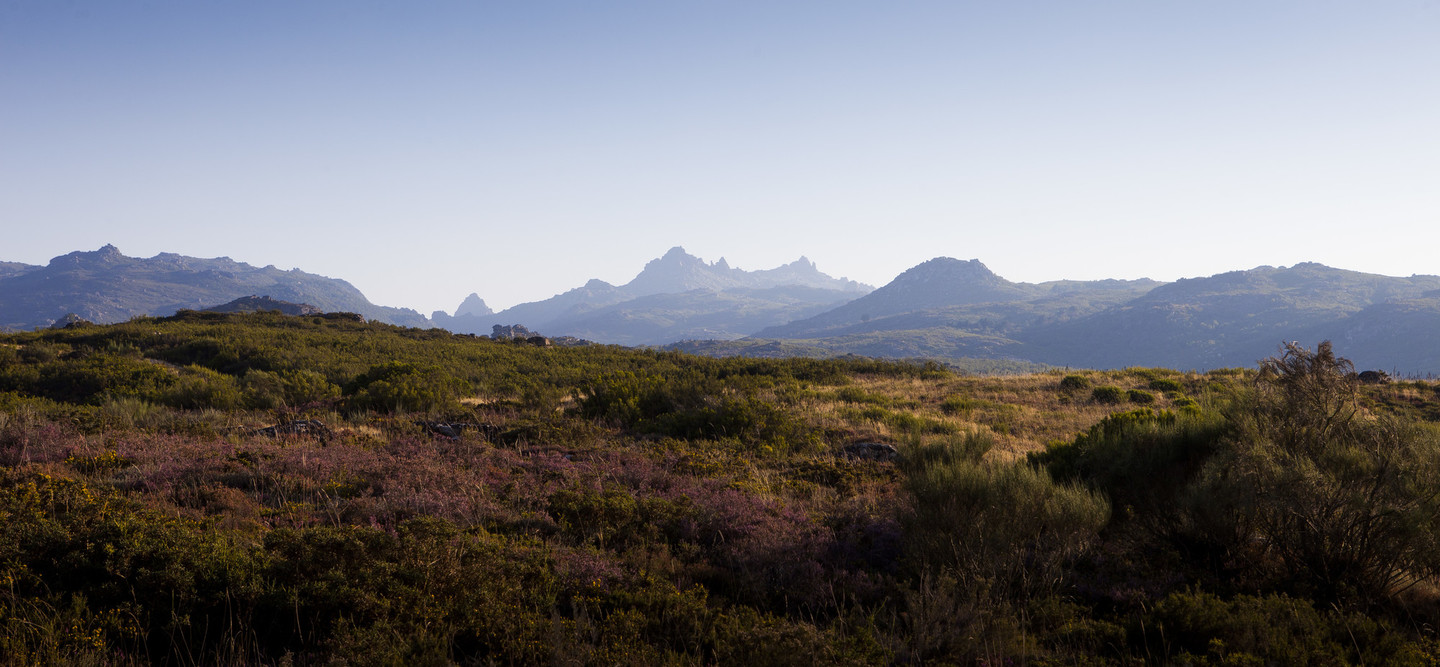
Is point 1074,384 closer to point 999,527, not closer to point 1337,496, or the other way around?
point 1337,496

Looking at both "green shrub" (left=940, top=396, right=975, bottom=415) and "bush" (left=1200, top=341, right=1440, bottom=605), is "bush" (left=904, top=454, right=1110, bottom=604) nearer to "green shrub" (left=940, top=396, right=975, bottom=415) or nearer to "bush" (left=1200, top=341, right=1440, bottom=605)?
"bush" (left=1200, top=341, right=1440, bottom=605)

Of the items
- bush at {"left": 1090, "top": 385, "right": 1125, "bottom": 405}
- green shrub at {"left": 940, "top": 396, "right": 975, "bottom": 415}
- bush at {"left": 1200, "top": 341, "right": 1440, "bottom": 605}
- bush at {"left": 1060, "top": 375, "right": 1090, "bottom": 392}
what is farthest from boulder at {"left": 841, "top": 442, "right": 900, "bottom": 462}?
bush at {"left": 1060, "top": 375, "right": 1090, "bottom": 392}

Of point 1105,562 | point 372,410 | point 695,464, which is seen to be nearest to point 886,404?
point 695,464

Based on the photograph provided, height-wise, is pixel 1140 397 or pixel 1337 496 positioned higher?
pixel 1337 496

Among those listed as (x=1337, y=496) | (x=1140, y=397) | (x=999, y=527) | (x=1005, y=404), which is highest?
(x=1337, y=496)

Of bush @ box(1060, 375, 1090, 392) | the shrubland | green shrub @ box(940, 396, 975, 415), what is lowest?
green shrub @ box(940, 396, 975, 415)

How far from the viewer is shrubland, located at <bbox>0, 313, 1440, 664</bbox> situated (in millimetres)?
3803

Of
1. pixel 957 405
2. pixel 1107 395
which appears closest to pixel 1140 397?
pixel 1107 395

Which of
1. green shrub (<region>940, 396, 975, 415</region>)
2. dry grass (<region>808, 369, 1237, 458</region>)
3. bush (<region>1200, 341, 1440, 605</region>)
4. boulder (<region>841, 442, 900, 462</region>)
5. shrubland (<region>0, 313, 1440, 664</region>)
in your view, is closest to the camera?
shrubland (<region>0, 313, 1440, 664</region>)

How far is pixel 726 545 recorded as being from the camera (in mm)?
5750

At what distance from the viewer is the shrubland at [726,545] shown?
3.80m

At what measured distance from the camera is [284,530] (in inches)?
177

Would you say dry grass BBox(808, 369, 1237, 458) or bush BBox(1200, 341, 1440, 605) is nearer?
bush BBox(1200, 341, 1440, 605)

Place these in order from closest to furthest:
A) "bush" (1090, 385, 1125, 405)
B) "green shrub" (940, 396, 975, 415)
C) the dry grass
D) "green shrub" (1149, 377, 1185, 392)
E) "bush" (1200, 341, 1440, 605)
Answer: "bush" (1200, 341, 1440, 605)
the dry grass
"green shrub" (940, 396, 975, 415)
"bush" (1090, 385, 1125, 405)
"green shrub" (1149, 377, 1185, 392)
